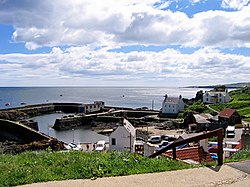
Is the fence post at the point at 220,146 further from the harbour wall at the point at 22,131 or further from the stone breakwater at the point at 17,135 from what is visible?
the harbour wall at the point at 22,131

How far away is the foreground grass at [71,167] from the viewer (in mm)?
7105

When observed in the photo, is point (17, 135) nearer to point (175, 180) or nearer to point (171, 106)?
point (171, 106)

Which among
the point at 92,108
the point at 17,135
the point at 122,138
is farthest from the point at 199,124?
the point at 92,108

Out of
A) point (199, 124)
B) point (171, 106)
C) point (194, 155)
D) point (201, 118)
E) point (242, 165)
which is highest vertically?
point (242, 165)

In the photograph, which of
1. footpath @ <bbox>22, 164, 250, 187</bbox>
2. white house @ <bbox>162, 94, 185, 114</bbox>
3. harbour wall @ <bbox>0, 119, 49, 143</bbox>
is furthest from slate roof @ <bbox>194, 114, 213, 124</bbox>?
footpath @ <bbox>22, 164, 250, 187</bbox>

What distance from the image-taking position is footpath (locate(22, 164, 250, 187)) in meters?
6.61

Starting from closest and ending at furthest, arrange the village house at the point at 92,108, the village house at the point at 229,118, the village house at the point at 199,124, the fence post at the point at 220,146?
the fence post at the point at 220,146, the village house at the point at 199,124, the village house at the point at 229,118, the village house at the point at 92,108

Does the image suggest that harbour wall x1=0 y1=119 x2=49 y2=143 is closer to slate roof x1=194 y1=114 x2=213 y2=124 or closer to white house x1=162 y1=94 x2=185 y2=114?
slate roof x1=194 y1=114 x2=213 y2=124

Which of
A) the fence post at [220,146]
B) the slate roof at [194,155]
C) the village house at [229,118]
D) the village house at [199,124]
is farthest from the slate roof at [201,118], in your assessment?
the fence post at [220,146]

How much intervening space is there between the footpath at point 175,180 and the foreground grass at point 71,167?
277mm

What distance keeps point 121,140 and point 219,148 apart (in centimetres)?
2705

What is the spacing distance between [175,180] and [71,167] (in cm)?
250

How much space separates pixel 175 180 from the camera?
6840mm

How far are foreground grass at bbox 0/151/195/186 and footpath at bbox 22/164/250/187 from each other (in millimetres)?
277
